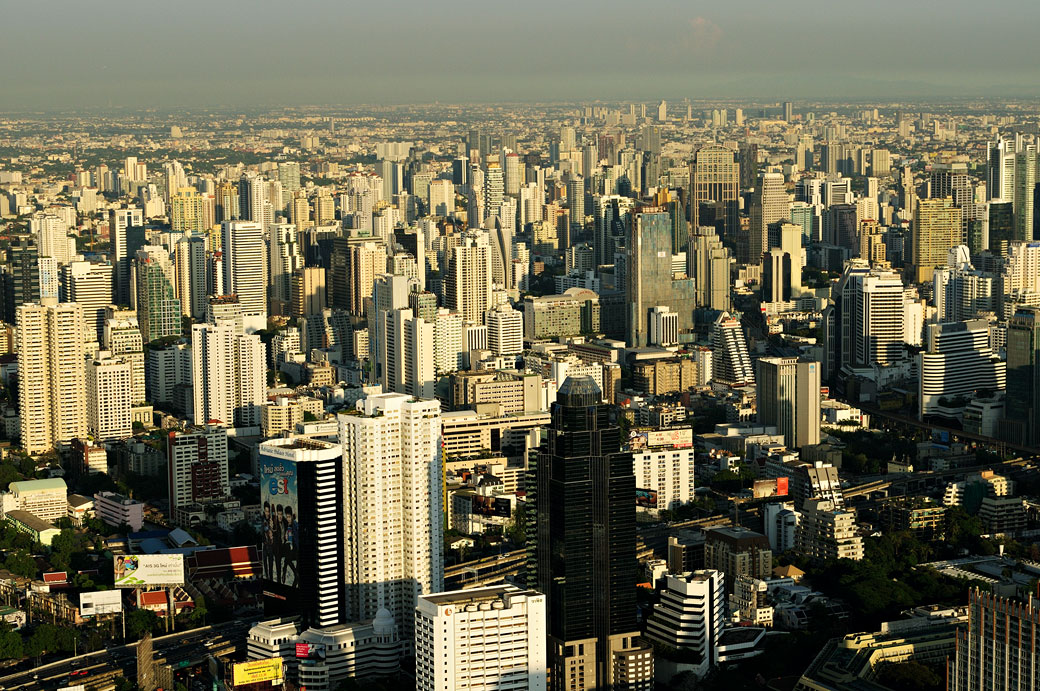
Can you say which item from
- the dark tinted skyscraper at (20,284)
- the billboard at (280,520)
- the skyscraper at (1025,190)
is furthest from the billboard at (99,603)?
the skyscraper at (1025,190)

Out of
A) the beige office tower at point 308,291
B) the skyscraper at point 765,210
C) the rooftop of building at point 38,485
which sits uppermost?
the skyscraper at point 765,210

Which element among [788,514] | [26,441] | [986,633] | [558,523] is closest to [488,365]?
[26,441]

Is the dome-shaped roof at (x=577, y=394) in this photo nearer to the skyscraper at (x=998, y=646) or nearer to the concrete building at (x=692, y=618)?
the concrete building at (x=692, y=618)

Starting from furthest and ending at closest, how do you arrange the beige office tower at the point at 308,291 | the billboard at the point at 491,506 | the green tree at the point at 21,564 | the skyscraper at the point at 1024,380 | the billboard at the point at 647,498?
the beige office tower at the point at 308,291
the skyscraper at the point at 1024,380
the billboard at the point at 647,498
the billboard at the point at 491,506
the green tree at the point at 21,564

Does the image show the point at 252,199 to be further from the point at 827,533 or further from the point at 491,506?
the point at 827,533

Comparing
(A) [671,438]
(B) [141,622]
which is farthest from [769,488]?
(B) [141,622]

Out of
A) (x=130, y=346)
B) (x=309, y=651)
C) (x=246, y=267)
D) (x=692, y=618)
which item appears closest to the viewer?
(x=309, y=651)

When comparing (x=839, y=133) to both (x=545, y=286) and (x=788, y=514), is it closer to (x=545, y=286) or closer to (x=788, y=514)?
(x=545, y=286)

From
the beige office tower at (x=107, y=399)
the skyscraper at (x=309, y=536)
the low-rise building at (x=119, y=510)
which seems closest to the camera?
the skyscraper at (x=309, y=536)
